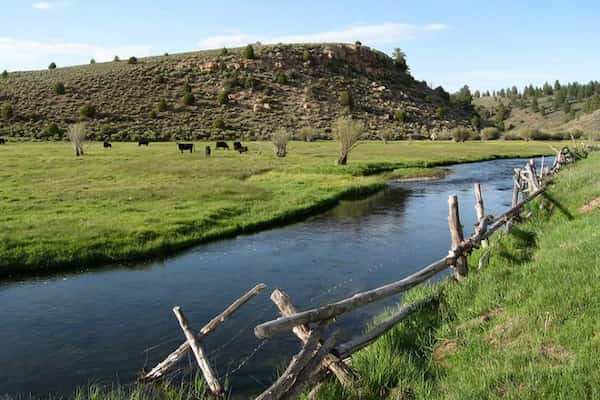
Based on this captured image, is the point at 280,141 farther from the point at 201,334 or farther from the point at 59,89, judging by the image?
the point at 59,89

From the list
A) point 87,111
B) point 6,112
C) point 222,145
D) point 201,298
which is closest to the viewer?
point 201,298

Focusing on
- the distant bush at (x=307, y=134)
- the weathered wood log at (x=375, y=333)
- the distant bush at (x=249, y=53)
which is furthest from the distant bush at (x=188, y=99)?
the weathered wood log at (x=375, y=333)

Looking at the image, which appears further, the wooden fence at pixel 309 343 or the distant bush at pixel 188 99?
the distant bush at pixel 188 99

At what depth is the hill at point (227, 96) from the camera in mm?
74062

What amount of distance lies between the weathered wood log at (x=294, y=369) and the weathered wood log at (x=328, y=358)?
265mm

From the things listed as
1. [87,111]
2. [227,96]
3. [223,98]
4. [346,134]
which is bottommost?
[346,134]

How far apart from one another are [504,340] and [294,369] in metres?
2.91

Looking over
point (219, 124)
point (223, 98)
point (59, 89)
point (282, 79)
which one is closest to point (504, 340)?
point (219, 124)

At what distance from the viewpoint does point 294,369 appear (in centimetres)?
550

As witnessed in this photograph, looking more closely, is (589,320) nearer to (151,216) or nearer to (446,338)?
(446,338)

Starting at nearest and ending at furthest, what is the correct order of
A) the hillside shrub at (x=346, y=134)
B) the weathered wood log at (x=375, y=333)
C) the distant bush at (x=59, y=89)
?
the weathered wood log at (x=375, y=333) → the hillside shrub at (x=346, y=134) → the distant bush at (x=59, y=89)

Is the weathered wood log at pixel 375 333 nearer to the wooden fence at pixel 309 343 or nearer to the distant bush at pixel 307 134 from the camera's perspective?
the wooden fence at pixel 309 343

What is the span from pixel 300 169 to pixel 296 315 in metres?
31.5

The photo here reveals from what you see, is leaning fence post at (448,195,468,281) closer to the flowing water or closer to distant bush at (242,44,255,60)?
the flowing water
